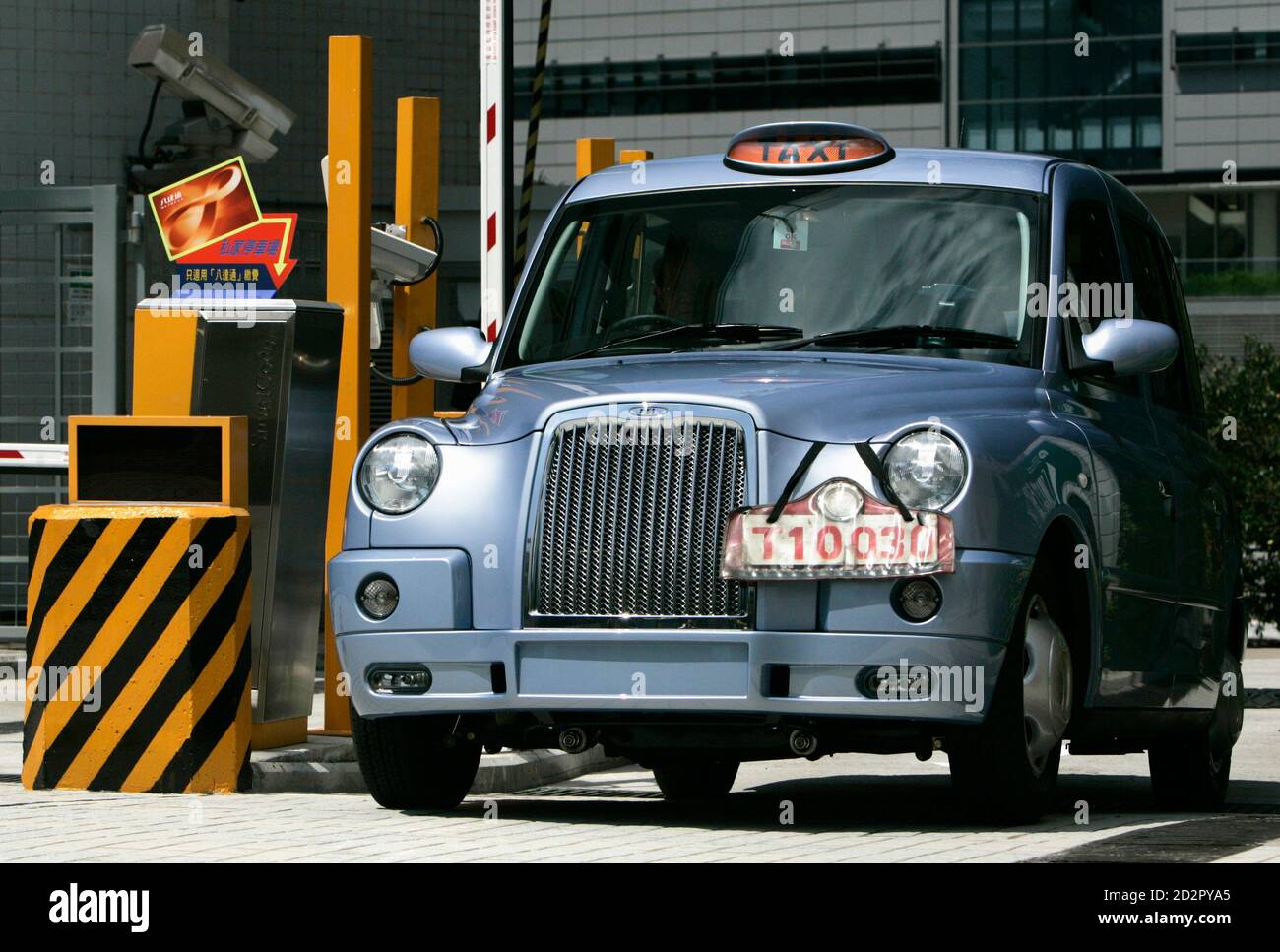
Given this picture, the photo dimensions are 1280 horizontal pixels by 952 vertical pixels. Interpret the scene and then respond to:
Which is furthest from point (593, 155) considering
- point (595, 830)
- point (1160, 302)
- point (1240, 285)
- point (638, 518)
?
point (1240, 285)

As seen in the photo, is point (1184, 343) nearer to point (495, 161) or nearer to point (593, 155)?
point (495, 161)

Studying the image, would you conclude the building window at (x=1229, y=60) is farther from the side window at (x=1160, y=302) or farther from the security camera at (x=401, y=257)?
the side window at (x=1160, y=302)

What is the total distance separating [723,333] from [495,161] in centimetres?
407

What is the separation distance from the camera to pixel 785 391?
7.18 meters

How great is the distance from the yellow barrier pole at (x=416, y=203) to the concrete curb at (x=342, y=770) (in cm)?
176

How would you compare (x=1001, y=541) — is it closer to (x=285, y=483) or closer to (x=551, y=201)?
(x=285, y=483)

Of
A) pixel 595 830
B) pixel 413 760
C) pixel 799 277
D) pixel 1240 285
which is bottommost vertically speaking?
pixel 595 830

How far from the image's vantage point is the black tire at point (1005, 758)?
7078 mm

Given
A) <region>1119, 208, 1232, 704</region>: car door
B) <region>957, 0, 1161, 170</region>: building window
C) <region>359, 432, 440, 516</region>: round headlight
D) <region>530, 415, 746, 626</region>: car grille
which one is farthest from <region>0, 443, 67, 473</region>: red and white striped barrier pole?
<region>957, 0, 1161, 170</region>: building window

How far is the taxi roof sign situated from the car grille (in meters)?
1.63

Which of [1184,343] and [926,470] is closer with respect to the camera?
[926,470]

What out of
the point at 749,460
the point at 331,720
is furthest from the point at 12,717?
the point at 749,460

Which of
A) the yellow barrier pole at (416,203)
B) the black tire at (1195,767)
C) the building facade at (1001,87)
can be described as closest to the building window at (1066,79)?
the building facade at (1001,87)
